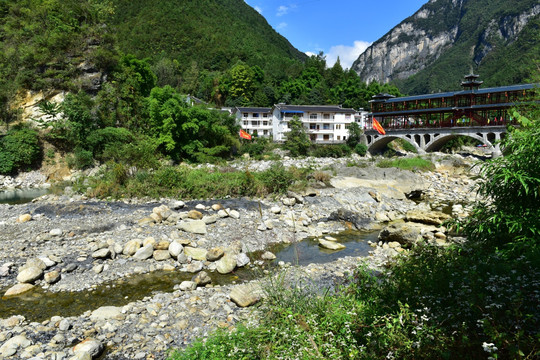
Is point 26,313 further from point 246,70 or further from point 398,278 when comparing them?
point 246,70

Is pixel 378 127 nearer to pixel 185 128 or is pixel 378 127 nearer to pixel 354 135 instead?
pixel 354 135

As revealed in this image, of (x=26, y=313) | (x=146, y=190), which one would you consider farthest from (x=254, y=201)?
(x=26, y=313)

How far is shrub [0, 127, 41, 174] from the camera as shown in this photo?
26.9 m

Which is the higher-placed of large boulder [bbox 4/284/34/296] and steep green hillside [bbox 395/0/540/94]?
steep green hillside [bbox 395/0/540/94]

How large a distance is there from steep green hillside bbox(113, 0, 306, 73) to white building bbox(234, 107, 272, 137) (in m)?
17.9

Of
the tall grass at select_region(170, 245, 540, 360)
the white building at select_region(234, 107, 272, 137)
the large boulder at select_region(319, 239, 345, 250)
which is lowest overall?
the large boulder at select_region(319, 239, 345, 250)

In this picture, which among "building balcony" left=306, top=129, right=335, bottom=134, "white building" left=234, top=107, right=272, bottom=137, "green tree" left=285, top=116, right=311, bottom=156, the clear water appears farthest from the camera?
"white building" left=234, top=107, right=272, bottom=137

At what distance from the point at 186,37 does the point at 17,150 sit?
54.0m

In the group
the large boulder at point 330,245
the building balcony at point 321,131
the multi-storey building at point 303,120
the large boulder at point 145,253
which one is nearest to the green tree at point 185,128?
the multi-storey building at point 303,120

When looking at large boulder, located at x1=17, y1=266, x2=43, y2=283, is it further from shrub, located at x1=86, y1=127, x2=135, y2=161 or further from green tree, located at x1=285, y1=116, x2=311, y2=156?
green tree, located at x1=285, y1=116, x2=311, y2=156

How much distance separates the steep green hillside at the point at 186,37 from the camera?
66562mm

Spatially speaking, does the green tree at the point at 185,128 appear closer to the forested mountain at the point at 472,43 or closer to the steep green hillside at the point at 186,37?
the steep green hillside at the point at 186,37

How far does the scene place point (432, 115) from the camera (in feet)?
135

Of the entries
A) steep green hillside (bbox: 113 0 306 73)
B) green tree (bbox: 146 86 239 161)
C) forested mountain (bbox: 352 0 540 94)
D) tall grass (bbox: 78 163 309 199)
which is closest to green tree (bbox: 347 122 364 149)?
green tree (bbox: 146 86 239 161)
